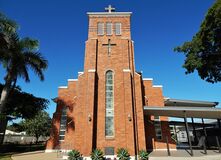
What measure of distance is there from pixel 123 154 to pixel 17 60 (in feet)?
45.7

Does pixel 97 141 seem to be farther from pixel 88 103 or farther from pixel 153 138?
pixel 153 138

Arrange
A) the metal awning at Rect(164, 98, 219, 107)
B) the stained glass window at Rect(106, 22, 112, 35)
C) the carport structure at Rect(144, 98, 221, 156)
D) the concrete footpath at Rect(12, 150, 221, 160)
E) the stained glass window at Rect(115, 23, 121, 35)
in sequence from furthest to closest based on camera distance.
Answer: the metal awning at Rect(164, 98, 219, 107) → the stained glass window at Rect(115, 23, 121, 35) → the stained glass window at Rect(106, 22, 112, 35) → the carport structure at Rect(144, 98, 221, 156) → the concrete footpath at Rect(12, 150, 221, 160)

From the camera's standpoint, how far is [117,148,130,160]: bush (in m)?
15.0

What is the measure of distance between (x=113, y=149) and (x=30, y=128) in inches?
1495

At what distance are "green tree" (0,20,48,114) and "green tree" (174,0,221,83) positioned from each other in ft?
53.9

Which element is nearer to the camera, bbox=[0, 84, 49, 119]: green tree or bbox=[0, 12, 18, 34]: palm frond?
bbox=[0, 12, 18, 34]: palm frond

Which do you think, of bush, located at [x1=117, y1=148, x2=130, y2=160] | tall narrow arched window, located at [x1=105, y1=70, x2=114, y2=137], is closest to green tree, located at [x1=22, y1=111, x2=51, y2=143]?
tall narrow arched window, located at [x1=105, y1=70, x2=114, y2=137]

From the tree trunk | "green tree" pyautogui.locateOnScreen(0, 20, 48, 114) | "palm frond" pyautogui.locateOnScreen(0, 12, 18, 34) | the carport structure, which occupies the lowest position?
the carport structure

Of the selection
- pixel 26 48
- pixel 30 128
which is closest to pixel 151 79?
pixel 26 48

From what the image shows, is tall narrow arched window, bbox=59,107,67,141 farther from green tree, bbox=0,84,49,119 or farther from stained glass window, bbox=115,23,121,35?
stained glass window, bbox=115,23,121,35

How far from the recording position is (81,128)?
1684cm

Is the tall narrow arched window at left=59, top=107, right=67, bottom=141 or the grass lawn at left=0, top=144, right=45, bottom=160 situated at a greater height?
the tall narrow arched window at left=59, top=107, right=67, bottom=141

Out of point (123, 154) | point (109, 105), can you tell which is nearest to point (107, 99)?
point (109, 105)

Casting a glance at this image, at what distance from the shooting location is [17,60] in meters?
19.7
